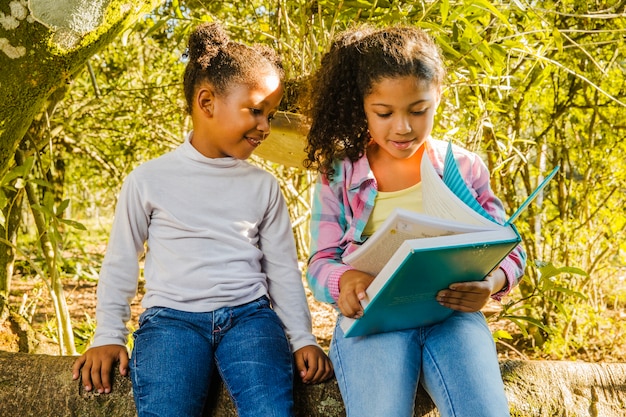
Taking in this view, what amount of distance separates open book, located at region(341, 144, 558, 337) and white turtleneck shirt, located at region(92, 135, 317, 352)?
305 mm

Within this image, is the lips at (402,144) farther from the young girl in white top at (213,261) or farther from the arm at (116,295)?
the arm at (116,295)

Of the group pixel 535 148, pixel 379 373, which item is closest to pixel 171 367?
pixel 379 373

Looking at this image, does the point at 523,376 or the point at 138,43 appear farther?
the point at 138,43

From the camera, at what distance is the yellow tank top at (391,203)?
1705 millimetres

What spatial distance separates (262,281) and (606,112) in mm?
2397

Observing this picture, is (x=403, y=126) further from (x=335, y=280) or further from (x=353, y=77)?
(x=335, y=280)

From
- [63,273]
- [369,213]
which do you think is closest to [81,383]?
[369,213]

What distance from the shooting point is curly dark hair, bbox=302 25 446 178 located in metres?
1.63

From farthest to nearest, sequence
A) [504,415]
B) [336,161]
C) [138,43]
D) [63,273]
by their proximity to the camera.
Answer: [63,273]
[138,43]
[336,161]
[504,415]

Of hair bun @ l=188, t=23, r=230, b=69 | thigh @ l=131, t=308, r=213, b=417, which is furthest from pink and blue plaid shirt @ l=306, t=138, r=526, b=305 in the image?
hair bun @ l=188, t=23, r=230, b=69

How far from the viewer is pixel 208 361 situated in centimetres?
154

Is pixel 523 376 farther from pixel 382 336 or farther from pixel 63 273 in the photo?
pixel 63 273

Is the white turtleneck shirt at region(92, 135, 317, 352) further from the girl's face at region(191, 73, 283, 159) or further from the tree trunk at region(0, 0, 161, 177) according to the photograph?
the tree trunk at region(0, 0, 161, 177)

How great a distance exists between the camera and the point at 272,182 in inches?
71.2
